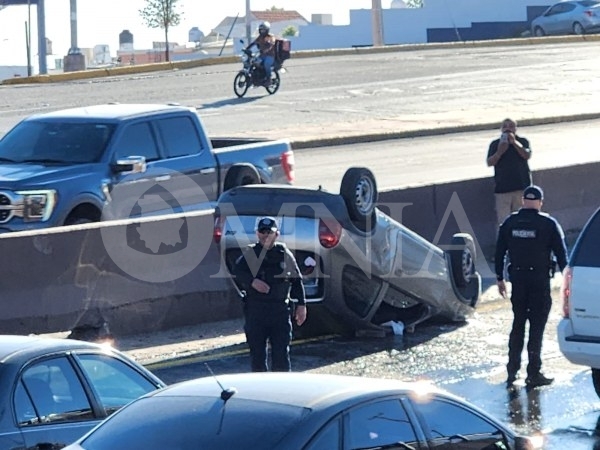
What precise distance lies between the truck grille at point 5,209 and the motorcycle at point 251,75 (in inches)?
849

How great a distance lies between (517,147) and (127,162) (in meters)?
4.81

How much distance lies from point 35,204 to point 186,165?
2.57 meters

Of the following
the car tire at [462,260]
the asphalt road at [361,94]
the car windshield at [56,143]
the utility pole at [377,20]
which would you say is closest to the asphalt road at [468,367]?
the car tire at [462,260]

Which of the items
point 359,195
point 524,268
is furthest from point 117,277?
point 524,268

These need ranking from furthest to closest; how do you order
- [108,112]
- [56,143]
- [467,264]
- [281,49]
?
[281,49]
[108,112]
[56,143]
[467,264]

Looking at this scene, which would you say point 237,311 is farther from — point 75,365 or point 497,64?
point 497,64

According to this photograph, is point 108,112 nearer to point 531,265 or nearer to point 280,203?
point 280,203

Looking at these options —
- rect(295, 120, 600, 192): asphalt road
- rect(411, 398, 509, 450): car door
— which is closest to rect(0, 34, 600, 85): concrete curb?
rect(295, 120, 600, 192): asphalt road

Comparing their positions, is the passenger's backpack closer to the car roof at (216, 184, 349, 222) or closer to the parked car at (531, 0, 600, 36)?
the car roof at (216, 184, 349, 222)

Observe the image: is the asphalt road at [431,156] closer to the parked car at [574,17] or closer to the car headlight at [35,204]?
the car headlight at [35,204]

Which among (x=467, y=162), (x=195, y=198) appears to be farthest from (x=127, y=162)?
(x=467, y=162)

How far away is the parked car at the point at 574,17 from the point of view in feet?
199

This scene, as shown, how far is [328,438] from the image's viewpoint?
5824 mm

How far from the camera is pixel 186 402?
6043mm
